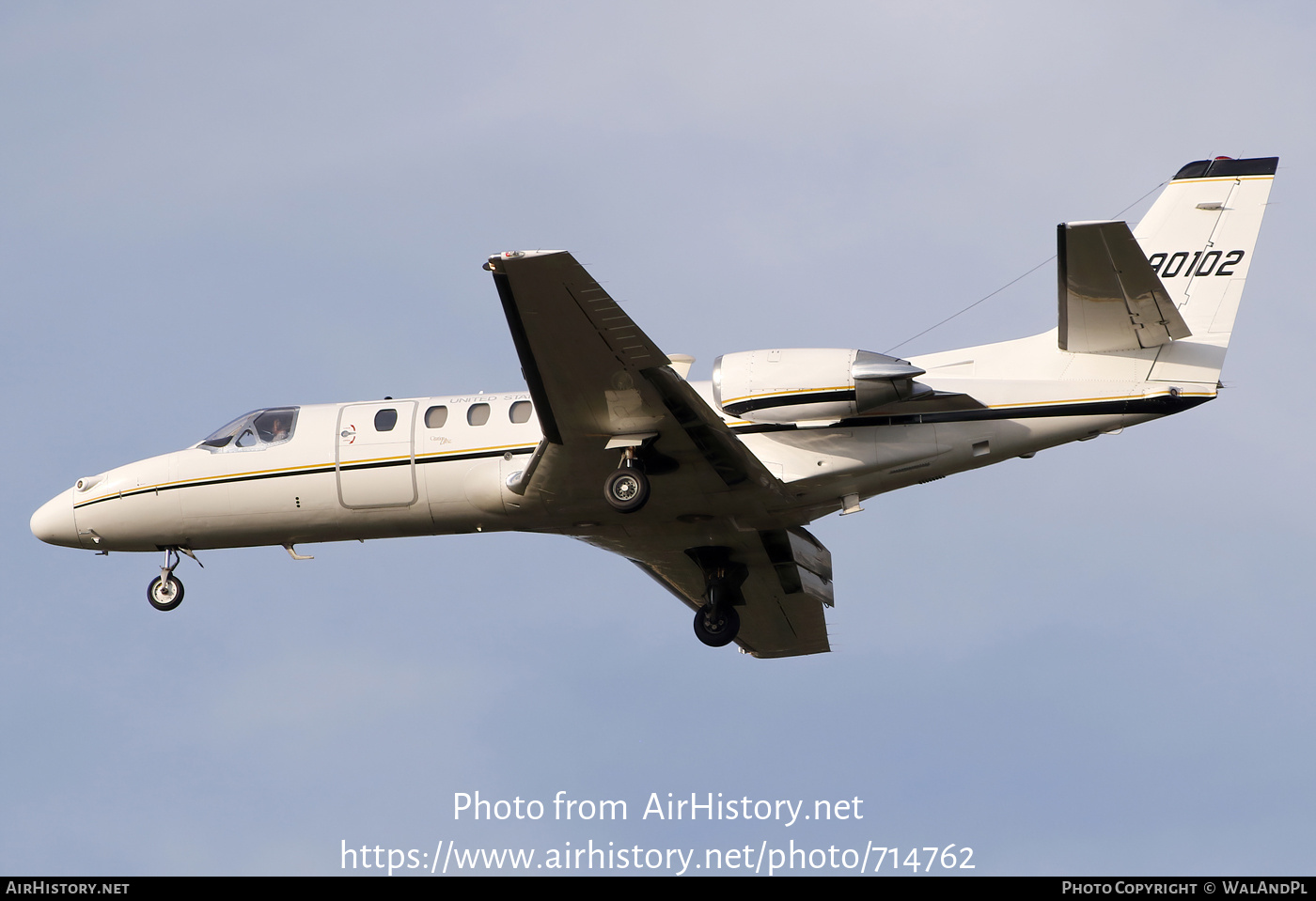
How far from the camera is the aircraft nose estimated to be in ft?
87.9

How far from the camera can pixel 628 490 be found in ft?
75.7

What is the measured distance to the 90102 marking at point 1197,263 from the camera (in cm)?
2316

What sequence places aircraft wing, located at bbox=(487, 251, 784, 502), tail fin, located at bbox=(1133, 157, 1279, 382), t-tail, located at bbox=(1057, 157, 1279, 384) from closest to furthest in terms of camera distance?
aircraft wing, located at bbox=(487, 251, 784, 502), t-tail, located at bbox=(1057, 157, 1279, 384), tail fin, located at bbox=(1133, 157, 1279, 382)

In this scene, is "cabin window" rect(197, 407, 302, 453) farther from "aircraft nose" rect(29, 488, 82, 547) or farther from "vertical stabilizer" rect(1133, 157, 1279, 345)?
"vertical stabilizer" rect(1133, 157, 1279, 345)

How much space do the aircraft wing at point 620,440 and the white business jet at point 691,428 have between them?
0.04 meters

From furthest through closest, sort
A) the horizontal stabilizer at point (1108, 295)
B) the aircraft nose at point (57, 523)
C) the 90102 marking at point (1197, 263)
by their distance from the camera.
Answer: the aircraft nose at point (57, 523) → the 90102 marking at point (1197, 263) → the horizontal stabilizer at point (1108, 295)

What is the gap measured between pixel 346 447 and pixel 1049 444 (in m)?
11.5

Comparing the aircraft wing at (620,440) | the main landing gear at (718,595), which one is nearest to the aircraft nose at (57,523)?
the aircraft wing at (620,440)

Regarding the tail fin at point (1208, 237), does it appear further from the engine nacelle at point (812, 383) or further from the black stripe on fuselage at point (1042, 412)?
the engine nacelle at point (812, 383)

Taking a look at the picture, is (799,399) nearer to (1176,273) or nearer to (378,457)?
(1176,273)

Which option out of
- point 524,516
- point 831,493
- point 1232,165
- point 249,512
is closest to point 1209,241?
point 1232,165

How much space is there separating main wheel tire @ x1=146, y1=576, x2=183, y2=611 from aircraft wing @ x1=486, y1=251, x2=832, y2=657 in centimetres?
715

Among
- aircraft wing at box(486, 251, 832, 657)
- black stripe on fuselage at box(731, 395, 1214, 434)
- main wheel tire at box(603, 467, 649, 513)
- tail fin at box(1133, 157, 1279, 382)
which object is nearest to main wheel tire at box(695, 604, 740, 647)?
aircraft wing at box(486, 251, 832, 657)

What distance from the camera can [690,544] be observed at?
86.0ft
